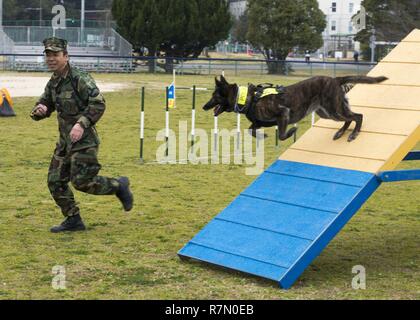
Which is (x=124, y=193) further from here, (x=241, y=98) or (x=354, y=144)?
(x=354, y=144)

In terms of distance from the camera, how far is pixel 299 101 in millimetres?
7551

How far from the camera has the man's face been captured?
24.5 ft

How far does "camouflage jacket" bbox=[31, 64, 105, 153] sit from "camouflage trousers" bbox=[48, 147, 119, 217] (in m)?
0.09

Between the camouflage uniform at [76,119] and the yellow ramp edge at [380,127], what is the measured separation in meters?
1.71

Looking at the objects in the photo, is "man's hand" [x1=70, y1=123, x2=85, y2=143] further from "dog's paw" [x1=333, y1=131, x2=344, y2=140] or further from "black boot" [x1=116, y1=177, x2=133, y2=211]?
"dog's paw" [x1=333, y1=131, x2=344, y2=140]

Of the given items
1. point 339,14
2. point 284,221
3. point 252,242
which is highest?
point 339,14

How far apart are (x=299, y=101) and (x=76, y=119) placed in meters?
1.97

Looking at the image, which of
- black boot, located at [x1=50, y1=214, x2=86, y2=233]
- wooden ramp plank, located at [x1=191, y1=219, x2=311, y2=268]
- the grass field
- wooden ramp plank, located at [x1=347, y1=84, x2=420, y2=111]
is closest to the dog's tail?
wooden ramp plank, located at [x1=347, y1=84, x2=420, y2=111]

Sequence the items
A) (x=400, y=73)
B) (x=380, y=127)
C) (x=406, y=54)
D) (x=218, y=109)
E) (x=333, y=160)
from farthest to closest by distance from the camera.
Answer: (x=406, y=54), (x=400, y=73), (x=218, y=109), (x=380, y=127), (x=333, y=160)

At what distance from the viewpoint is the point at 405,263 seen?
7289 mm

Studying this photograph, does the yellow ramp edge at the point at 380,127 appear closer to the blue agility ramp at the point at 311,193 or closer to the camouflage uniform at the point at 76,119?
the blue agility ramp at the point at 311,193

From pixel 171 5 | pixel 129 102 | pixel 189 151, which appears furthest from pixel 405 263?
pixel 171 5

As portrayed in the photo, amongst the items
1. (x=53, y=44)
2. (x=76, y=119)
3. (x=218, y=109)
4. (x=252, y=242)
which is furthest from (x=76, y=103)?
(x=252, y=242)

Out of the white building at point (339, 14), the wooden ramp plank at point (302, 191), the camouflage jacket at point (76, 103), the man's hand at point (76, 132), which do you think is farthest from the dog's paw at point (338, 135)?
the white building at point (339, 14)
